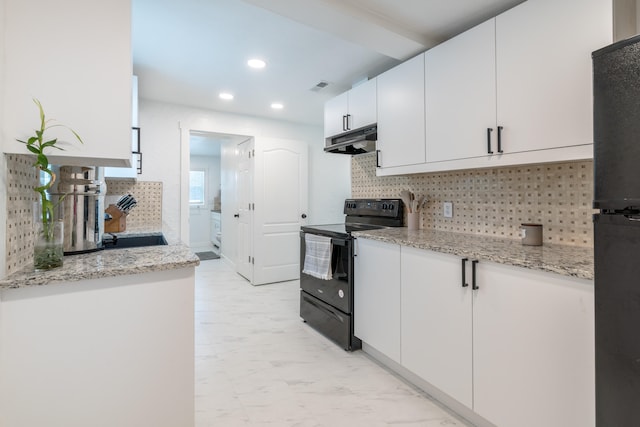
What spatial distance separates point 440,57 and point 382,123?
0.62 metres

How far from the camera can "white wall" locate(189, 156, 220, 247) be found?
7270mm

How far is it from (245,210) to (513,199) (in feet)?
11.5

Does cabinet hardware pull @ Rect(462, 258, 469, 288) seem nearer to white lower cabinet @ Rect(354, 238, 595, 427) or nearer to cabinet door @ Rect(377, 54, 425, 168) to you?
white lower cabinet @ Rect(354, 238, 595, 427)

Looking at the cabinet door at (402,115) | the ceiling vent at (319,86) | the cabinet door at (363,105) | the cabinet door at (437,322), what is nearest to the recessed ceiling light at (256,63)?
the ceiling vent at (319,86)

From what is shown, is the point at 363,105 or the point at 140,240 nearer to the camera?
the point at 140,240

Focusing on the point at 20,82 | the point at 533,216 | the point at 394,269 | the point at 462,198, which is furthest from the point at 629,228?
the point at 20,82

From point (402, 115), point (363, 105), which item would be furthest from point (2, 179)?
point (363, 105)

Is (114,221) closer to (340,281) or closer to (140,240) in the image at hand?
(140,240)

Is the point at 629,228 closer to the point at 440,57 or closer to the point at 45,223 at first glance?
the point at 440,57

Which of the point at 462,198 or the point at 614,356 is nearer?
the point at 614,356

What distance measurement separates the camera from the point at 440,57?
6.75ft

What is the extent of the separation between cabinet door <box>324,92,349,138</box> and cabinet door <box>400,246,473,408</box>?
151cm

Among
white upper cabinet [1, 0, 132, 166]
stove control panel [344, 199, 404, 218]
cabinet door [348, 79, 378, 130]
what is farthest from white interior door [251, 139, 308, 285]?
white upper cabinet [1, 0, 132, 166]

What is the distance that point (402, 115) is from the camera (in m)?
2.35
